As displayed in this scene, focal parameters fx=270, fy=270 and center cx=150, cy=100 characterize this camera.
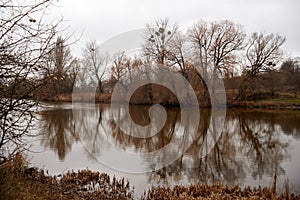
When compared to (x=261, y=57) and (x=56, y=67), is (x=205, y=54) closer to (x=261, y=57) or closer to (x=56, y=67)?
(x=261, y=57)

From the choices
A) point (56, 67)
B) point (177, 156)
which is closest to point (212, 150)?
point (177, 156)

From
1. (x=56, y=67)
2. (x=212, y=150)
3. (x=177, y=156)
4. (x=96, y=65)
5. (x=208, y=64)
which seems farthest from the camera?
(x=96, y=65)

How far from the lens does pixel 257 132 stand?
12570mm

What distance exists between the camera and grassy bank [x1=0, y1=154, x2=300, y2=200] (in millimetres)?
4596

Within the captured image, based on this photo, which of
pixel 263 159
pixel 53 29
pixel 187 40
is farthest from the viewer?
pixel 187 40

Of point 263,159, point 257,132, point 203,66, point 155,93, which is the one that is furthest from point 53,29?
point 155,93

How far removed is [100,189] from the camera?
5.12 m

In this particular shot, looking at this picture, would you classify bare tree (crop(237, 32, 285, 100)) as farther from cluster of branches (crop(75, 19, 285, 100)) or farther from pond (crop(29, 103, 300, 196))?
pond (crop(29, 103, 300, 196))

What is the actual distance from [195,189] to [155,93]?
23746mm

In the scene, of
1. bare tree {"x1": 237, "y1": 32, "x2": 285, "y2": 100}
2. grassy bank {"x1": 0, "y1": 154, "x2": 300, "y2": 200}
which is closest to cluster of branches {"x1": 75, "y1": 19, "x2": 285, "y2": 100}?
bare tree {"x1": 237, "y1": 32, "x2": 285, "y2": 100}

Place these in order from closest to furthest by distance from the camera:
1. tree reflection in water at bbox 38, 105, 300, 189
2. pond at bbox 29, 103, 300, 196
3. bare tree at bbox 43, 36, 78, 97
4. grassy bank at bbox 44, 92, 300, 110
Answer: bare tree at bbox 43, 36, 78, 97 → pond at bbox 29, 103, 300, 196 → tree reflection in water at bbox 38, 105, 300, 189 → grassy bank at bbox 44, 92, 300, 110

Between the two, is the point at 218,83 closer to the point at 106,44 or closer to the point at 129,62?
the point at 129,62

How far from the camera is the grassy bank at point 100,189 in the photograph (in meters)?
4.60

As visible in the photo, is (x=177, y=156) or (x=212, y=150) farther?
(x=212, y=150)
